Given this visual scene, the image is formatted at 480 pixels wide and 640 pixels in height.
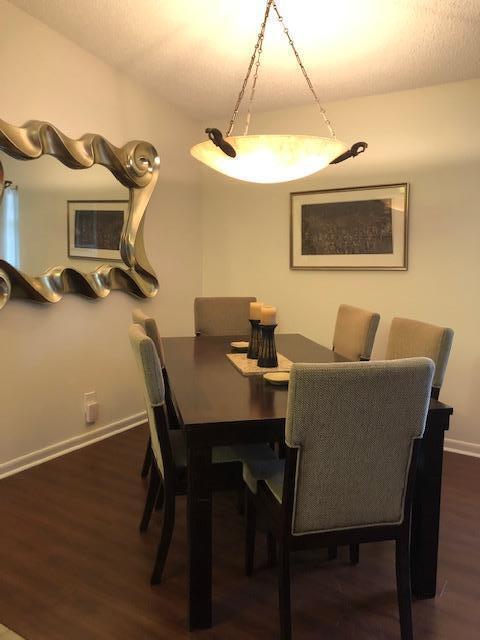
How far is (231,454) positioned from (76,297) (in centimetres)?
167

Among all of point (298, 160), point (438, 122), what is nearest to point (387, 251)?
point (438, 122)

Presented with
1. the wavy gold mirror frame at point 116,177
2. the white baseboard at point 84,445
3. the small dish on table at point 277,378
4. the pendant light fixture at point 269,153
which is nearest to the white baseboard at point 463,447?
the white baseboard at point 84,445

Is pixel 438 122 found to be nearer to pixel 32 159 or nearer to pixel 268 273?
pixel 268 273

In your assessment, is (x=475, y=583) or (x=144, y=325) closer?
(x=475, y=583)

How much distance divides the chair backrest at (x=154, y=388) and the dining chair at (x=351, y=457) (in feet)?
1.51

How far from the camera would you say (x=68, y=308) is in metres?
3.09

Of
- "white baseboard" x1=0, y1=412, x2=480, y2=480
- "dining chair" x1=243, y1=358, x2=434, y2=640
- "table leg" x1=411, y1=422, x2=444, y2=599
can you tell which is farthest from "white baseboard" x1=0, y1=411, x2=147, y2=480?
"table leg" x1=411, y1=422, x2=444, y2=599

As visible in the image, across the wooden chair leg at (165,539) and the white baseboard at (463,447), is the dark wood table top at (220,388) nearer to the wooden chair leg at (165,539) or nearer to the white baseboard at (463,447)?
the wooden chair leg at (165,539)

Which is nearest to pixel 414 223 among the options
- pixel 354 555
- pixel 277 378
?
pixel 277 378

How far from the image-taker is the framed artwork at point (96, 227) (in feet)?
9.99

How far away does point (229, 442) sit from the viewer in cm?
156

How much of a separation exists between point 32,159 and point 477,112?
2.73 m

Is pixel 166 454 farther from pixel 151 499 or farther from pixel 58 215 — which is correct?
pixel 58 215

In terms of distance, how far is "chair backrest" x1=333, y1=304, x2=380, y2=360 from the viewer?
2.68 m
